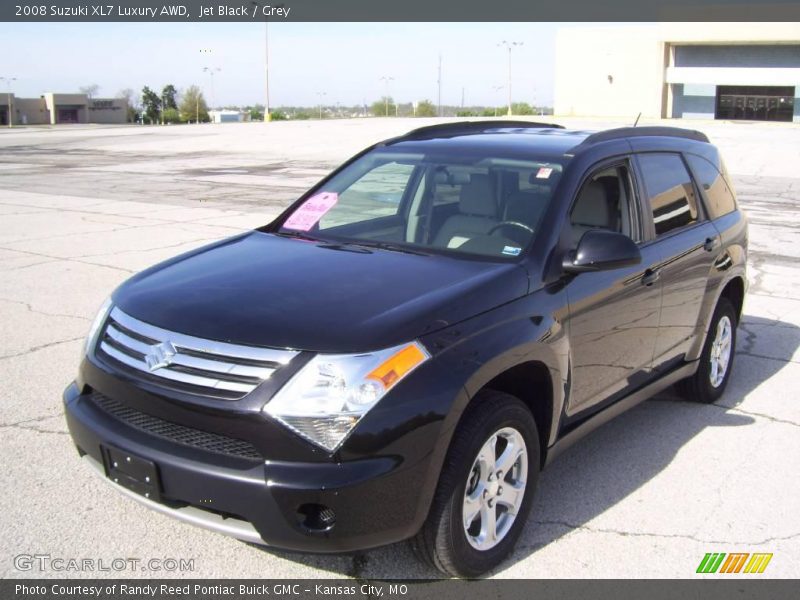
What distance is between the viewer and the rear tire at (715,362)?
543 cm

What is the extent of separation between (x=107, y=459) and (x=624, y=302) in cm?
260

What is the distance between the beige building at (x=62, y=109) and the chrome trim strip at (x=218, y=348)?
11424cm

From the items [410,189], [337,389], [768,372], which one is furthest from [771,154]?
[337,389]

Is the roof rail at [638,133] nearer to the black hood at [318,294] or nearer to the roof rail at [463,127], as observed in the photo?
the roof rail at [463,127]

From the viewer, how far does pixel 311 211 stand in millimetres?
4777

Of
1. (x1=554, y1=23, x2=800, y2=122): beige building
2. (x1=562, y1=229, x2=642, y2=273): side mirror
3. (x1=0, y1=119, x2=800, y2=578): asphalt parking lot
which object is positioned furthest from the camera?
(x1=554, y1=23, x2=800, y2=122): beige building

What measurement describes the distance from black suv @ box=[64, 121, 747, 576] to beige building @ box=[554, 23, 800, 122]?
6878 cm

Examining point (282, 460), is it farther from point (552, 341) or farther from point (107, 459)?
point (552, 341)

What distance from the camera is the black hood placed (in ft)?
10.1

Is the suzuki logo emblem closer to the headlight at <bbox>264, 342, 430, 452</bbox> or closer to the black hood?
the black hood

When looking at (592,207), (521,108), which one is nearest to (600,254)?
(592,207)

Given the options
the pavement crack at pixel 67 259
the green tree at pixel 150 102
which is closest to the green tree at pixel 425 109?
the green tree at pixel 150 102

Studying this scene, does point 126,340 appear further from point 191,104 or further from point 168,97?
point 168,97
